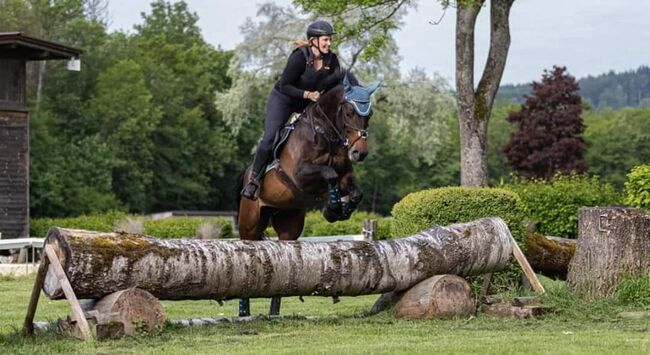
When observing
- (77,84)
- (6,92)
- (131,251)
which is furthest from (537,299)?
(77,84)

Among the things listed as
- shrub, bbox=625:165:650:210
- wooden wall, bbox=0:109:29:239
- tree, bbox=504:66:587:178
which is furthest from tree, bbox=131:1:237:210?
shrub, bbox=625:165:650:210

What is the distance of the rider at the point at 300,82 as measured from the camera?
1348cm

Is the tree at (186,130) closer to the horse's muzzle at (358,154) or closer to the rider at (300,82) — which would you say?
the rider at (300,82)

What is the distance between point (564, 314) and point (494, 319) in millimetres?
897

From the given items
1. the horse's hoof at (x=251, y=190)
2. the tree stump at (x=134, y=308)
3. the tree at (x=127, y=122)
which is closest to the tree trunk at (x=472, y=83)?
the horse's hoof at (x=251, y=190)

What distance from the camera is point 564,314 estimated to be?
12.8m

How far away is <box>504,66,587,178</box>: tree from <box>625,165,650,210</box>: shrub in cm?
5710

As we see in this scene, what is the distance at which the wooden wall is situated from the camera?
35688 mm

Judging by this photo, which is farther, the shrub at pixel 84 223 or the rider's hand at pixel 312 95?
the shrub at pixel 84 223

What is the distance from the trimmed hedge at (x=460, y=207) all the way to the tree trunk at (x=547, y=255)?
1845 millimetres

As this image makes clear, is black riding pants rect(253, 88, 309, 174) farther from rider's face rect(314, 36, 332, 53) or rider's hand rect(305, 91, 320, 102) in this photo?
rider's face rect(314, 36, 332, 53)

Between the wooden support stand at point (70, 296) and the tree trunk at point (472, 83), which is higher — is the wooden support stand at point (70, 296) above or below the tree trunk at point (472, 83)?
below

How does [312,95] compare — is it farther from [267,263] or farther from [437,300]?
[437,300]

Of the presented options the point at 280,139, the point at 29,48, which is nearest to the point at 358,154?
the point at 280,139
